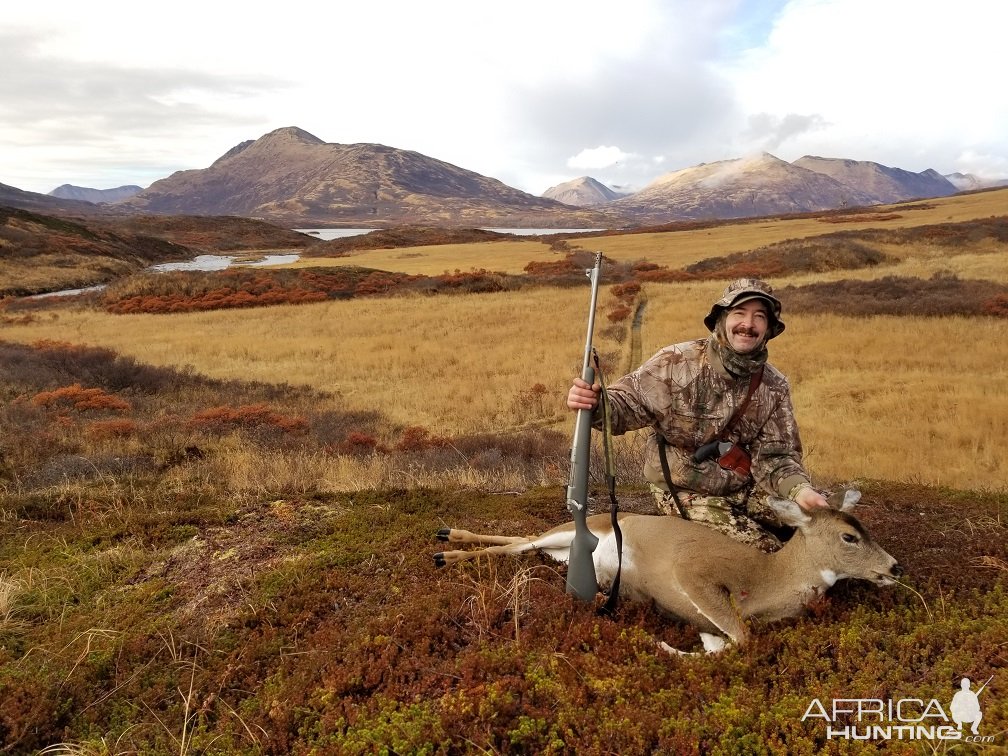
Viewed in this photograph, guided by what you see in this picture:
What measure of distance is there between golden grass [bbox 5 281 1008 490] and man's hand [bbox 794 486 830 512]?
525 centimetres

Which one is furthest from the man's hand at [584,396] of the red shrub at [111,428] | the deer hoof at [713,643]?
the red shrub at [111,428]

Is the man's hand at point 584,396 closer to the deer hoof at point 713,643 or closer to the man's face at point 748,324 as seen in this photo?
the man's face at point 748,324

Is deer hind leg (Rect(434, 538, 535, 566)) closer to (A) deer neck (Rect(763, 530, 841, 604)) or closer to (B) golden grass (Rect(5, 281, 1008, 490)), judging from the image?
(A) deer neck (Rect(763, 530, 841, 604))

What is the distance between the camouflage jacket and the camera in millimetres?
4777

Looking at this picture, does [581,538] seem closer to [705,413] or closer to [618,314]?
[705,413]

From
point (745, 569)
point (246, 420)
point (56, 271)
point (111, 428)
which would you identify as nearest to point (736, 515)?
point (745, 569)

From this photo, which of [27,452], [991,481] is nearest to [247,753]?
[27,452]

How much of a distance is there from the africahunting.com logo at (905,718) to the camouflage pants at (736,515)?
1.55 metres

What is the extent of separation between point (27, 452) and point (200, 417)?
3893 mm

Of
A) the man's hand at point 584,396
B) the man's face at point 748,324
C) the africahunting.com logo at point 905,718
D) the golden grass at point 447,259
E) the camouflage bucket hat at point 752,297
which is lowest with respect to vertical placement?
the africahunting.com logo at point 905,718

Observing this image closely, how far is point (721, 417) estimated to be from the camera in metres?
4.83

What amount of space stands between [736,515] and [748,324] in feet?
4.82

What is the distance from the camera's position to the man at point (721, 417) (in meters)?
4.62

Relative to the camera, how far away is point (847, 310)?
23.5 metres
